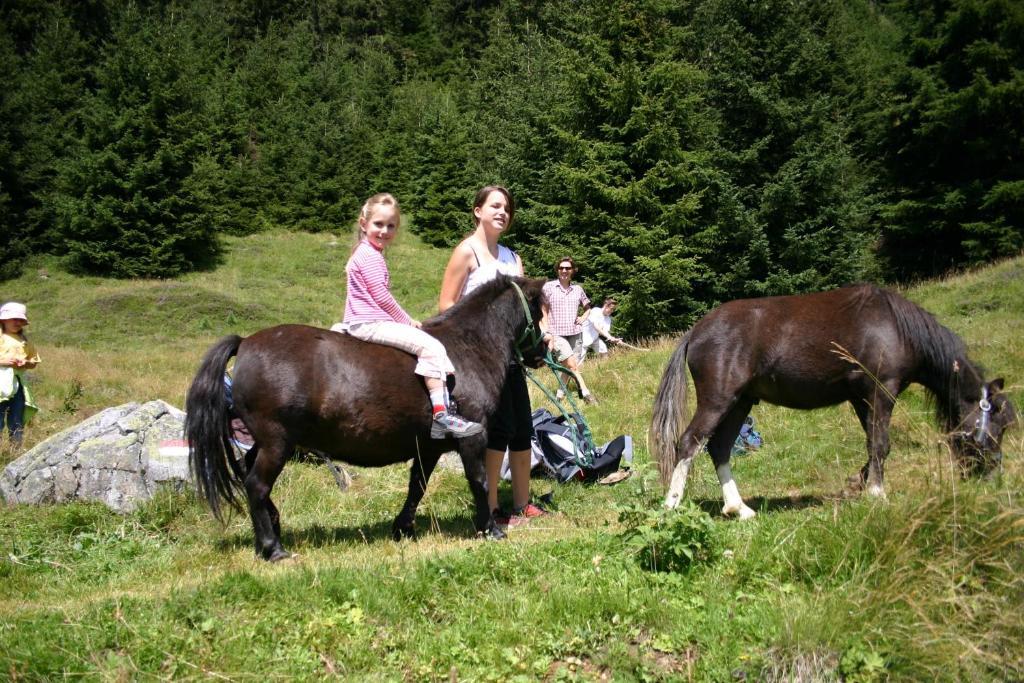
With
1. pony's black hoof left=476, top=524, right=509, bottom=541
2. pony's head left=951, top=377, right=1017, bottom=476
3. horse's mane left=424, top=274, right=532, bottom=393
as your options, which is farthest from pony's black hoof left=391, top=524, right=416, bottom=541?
pony's head left=951, top=377, right=1017, bottom=476

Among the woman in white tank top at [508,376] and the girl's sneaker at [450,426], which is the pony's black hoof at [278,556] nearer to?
the girl's sneaker at [450,426]

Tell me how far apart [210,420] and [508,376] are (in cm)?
227

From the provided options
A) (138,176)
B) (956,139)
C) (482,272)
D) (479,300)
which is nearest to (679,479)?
(479,300)

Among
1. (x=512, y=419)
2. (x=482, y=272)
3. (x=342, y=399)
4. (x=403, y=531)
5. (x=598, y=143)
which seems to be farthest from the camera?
(x=598, y=143)

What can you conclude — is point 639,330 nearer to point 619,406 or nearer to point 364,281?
point 619,406

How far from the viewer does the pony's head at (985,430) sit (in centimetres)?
504

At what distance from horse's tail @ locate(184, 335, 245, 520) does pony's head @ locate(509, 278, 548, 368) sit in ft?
6.92

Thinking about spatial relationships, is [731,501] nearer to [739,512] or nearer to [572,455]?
[739,512]

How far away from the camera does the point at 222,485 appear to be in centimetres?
487

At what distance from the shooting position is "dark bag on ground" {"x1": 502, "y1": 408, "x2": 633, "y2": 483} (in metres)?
7.27

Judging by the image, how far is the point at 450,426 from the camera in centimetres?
505

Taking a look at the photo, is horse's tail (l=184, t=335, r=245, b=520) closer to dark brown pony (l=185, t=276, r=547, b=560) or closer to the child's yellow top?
dark brown pony (l=185, t=276, r=547, b=560)

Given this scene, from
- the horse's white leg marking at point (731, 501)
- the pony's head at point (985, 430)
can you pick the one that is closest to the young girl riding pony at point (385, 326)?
the horse's white leg marking at point (731, 501)

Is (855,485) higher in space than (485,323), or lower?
Answer: lower
